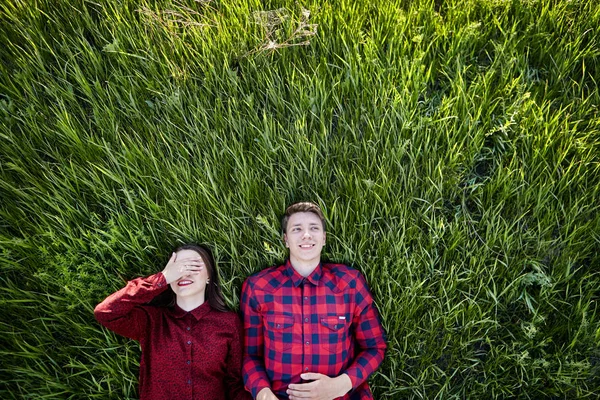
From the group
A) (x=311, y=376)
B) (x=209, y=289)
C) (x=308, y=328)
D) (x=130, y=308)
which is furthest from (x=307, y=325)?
(x=130, y=308)

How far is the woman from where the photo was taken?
2.28 m

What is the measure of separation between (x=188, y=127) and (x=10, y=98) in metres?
1.20

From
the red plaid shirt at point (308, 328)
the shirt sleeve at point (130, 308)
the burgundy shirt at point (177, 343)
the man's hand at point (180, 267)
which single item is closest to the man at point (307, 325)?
the red plaid shirt at point (308, 328)

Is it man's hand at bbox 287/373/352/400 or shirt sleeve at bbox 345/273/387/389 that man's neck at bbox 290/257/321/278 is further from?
man's hand at bbox 287/373/352/400

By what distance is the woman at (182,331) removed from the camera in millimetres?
2279

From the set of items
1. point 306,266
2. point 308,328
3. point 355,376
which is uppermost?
point 306,266

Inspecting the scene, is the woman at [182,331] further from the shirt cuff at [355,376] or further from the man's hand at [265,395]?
the shirt cuff at [355,376]

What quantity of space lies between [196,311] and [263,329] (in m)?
0.40

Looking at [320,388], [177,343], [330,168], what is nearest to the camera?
[320,388]

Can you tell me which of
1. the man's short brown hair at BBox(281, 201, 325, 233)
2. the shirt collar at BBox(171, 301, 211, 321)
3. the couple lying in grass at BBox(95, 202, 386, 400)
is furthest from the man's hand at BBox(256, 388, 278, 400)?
the man's short brown hair at BBox(281, 201, 325, 233)

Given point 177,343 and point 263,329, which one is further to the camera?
point 263,329

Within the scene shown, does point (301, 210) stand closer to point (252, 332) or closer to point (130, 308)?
point (252, 332)

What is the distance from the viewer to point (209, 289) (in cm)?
252

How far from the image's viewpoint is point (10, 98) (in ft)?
9.11
